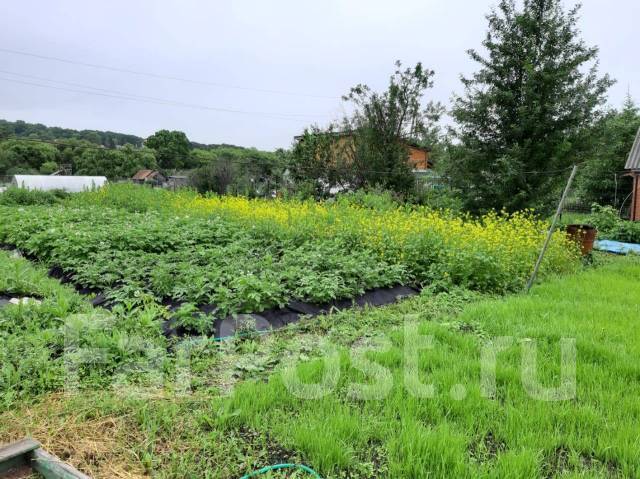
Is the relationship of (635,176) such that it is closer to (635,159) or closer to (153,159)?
(635,159)

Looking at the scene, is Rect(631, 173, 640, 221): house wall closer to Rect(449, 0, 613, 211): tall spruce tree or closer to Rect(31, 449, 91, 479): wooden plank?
Rect(449, 0, 613, 211): tall spruce tree

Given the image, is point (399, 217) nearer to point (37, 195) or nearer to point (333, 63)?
point (333, 63)

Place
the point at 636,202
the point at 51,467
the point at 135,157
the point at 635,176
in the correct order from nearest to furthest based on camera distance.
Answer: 1. the point at 51,467
2. the point at 636,202
3. the point at 635,176
4. the point at 135,157

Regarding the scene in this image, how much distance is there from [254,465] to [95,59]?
66.8 ft

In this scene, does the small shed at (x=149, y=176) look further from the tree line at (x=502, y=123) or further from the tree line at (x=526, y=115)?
the tree line at (x=526, y=115)

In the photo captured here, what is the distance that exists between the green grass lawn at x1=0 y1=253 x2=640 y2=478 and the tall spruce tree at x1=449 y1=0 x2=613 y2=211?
7066 mm

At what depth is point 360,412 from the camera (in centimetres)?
229

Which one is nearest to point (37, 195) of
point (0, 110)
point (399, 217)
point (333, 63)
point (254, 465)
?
point (0, 110)

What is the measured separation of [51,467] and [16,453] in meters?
0.20

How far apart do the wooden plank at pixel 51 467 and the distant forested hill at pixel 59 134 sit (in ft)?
50.6

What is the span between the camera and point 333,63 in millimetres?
18422

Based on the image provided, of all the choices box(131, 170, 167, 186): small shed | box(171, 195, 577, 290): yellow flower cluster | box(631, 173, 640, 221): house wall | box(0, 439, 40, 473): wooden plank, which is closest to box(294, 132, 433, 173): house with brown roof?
box(631, 173, 640, 221): house wall

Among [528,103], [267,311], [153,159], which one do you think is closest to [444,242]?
[267,311]

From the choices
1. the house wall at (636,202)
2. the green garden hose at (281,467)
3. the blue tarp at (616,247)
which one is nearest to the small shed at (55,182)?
the blue tarp at (616,247)
